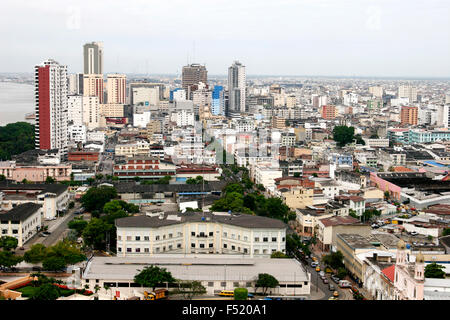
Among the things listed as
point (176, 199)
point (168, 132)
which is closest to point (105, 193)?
point (176, 199)

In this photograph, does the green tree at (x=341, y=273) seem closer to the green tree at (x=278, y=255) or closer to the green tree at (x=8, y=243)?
the green tree at (x=278, y=255)

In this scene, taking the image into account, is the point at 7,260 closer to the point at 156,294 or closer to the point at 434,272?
the point at 156,294

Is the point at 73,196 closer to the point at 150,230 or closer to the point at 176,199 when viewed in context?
A: the point at 176,199

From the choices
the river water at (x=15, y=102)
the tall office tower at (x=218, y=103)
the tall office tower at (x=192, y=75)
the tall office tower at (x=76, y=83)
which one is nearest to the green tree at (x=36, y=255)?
the river water at (x=15, y=102)

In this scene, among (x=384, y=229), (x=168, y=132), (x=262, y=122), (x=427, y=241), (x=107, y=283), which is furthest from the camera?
(x=262, y=122)

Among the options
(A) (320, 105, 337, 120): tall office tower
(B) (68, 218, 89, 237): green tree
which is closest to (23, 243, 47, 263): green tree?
(B) (68, 218, 89, 237): green tree

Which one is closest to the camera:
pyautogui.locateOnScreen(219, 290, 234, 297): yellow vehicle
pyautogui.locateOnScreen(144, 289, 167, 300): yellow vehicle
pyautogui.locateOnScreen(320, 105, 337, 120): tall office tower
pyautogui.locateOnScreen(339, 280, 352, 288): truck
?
pyautogui.locateOnScreen(144, 289, 167, 300): yellow vehicle

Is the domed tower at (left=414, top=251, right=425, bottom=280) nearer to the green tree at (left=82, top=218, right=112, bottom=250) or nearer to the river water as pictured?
the green tree at (left=82, top=218, right=112, bottom=250)
